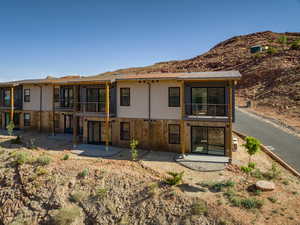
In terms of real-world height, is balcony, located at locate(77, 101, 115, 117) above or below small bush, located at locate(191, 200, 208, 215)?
above

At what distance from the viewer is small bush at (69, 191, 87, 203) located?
12.0 meters

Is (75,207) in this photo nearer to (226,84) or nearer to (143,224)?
(143,224)

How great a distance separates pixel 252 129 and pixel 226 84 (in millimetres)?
11392

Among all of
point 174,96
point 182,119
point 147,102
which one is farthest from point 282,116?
point 147,102

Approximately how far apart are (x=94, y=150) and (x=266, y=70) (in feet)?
153

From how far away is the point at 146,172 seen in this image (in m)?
13.2

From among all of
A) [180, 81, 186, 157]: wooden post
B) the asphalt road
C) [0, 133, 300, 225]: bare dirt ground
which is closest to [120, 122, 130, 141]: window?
[0, 133, 300, 225]: bare dirt ground

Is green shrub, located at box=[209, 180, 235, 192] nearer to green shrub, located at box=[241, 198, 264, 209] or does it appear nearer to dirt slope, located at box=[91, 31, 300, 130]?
green shrub, located at box=[241, 198, 264, 209]

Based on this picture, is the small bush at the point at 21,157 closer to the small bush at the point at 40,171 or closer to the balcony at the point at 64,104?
the small bush at the point at 40,171

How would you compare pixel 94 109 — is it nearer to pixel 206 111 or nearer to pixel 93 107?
pixel 93 107

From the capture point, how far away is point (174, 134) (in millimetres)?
16969

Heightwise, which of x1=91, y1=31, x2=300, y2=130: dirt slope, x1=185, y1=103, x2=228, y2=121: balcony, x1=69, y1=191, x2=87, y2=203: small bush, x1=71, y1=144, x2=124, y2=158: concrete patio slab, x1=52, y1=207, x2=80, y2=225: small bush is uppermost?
x1=91, y1=31, x2=300, y2=130: dirt slope

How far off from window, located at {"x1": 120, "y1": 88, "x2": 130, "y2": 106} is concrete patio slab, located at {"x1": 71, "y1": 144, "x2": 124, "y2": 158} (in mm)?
4168

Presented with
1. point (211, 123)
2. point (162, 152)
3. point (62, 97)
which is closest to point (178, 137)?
point (162, 152)
